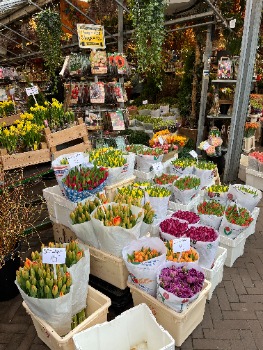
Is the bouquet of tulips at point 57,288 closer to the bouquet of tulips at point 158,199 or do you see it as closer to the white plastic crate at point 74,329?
the white plastic crate at point 74,329

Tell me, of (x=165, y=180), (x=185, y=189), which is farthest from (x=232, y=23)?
(x=185, y=189)

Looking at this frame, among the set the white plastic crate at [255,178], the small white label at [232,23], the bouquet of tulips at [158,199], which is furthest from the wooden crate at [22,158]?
the small white label at [232,23]

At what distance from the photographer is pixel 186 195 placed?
380cm

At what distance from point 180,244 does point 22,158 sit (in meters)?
2.19

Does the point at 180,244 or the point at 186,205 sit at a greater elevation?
the point at 180,244

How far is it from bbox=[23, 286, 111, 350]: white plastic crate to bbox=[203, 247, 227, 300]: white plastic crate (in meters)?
1.03

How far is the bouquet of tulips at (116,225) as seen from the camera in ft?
8.29

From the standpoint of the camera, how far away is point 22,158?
3660 mm

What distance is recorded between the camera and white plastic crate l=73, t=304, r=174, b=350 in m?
2.13

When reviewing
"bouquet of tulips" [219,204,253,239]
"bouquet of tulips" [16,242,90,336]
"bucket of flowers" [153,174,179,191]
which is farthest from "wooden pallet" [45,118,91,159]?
"bouquet of tulips" [219,204,253,239]

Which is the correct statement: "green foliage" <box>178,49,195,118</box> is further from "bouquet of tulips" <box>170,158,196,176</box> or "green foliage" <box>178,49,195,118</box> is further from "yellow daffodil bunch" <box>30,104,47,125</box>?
"yellow daffodil bunch" <box>30,104,47,125</box>

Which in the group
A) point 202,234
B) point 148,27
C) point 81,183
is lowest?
point 202,234

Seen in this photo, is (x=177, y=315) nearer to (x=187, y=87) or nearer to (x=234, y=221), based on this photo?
(x=234, y=221)

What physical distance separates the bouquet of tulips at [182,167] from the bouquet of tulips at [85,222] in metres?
1.85
